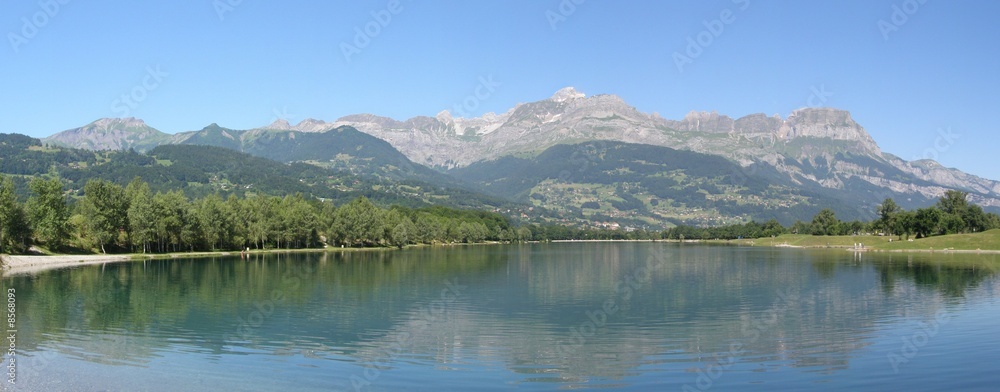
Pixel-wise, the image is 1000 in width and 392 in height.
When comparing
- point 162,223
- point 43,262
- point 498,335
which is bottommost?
point 498,335

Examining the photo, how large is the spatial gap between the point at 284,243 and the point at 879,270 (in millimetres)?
109685

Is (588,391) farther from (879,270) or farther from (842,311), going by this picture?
(879,270)

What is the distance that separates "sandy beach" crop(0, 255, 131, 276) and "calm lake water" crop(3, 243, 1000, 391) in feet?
40.2

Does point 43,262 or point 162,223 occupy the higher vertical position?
point 162,223

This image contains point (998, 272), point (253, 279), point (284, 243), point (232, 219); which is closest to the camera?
point (253, 279)

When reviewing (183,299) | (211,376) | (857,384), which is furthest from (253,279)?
(857,384)

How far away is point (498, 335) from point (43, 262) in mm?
69841

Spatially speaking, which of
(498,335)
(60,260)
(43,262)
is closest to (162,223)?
(60,260)

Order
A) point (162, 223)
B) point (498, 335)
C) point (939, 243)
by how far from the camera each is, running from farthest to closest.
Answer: point (939, 243), point (162, 223), point (498, 335)

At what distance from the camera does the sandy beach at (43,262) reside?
69875 millimetres

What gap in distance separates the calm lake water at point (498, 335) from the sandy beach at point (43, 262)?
40.2 ft

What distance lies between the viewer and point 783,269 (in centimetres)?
8206

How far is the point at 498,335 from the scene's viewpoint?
32594mm

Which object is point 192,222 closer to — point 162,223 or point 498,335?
point 162,223
